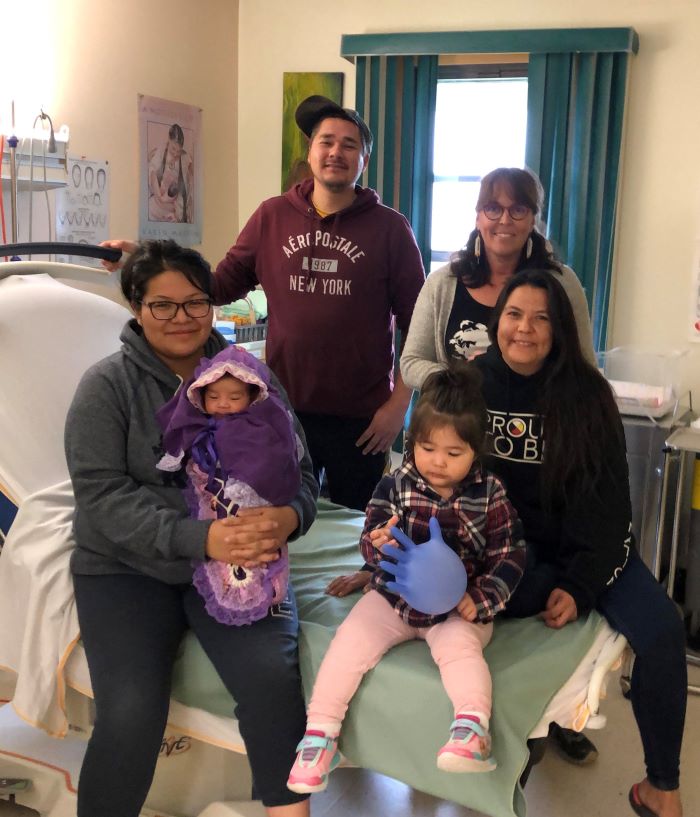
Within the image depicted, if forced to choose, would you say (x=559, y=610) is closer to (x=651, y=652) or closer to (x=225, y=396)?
(x=651, y=652)

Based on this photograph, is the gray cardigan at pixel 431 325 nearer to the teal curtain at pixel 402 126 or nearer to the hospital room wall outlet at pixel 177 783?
the hospital room wall outlet at pixel 177 783

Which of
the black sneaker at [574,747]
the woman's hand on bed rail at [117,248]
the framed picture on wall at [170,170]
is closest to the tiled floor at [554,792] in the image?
the black sneaker at [574,747]

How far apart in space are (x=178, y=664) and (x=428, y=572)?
49 cm

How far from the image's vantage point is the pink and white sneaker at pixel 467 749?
1195 millimetres

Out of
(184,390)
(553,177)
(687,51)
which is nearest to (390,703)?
(184,390)

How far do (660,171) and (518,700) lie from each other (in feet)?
8.53

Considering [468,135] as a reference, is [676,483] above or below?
below

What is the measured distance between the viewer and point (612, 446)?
161 cm

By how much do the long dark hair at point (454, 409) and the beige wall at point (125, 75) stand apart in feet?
6.80

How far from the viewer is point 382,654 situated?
1384mm

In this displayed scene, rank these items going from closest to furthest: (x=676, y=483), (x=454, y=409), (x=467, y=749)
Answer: (x=467, y=749) → (x=454, y=409) → (x=676, y=483)

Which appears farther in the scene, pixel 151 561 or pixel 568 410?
pixel 568 410

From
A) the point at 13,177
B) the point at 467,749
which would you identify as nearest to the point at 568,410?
the point at 467,749

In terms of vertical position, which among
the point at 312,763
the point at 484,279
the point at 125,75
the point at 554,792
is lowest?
the point at 554,792
